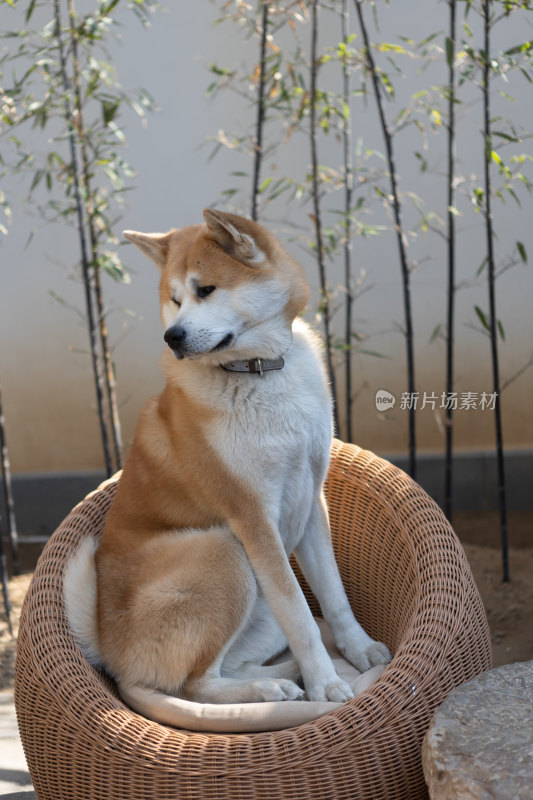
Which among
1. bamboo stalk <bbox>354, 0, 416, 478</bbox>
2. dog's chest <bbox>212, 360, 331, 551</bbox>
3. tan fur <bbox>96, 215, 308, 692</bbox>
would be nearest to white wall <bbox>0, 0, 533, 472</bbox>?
bamboo stalk <bbox>354, 0, 416, 478</bbox>

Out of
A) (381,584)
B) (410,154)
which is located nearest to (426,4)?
(410,154)

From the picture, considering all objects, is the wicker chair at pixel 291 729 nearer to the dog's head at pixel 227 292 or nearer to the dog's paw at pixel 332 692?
the dog's paw at pixel 332 692

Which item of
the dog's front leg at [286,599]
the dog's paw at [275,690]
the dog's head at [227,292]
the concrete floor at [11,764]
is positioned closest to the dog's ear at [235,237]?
the dog's head at [227,292]

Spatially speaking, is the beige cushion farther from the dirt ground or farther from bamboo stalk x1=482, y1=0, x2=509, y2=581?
bamboo stalk x1=482, y1=0, x2=509, y2=581

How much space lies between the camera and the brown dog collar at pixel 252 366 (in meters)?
1.82

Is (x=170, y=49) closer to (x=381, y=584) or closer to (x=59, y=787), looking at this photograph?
(x=381, y=584)

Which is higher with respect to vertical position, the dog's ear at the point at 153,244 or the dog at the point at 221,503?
the dog's ear at the point at 153,244

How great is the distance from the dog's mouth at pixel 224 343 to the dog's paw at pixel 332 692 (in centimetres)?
74

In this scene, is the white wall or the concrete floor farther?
the white wall

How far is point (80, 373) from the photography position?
3.99 meters

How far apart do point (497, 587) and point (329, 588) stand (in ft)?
4.42

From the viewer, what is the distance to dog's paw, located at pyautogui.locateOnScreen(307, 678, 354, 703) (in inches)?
66.3

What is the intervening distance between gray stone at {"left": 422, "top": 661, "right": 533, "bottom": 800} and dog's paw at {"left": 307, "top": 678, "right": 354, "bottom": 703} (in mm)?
233

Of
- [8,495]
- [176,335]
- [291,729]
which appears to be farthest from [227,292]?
[8,495]
